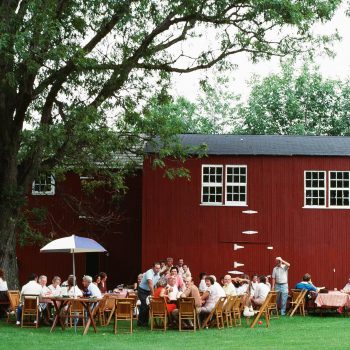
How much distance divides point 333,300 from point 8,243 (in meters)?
9.32

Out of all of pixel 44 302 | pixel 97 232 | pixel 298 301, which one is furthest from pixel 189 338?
pixel 97 232

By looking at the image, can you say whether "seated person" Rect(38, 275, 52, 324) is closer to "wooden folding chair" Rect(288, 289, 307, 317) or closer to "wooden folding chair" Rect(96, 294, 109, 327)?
"wooden folding chair" Rect(96, 294, 109, 327)

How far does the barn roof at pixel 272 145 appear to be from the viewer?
103ft

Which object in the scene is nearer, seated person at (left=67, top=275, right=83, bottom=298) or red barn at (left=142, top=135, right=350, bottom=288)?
seated person at (left=67, top=275, right=83, bottom=298)

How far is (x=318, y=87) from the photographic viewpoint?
5850 centimetres

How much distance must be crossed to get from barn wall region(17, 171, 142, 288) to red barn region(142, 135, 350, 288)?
3.05 m

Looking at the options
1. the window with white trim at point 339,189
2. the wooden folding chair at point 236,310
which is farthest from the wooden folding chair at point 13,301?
the window with white trim at point 339,189

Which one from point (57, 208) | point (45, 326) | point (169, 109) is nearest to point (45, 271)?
point (57, 208)

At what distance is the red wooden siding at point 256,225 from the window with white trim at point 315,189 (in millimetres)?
204

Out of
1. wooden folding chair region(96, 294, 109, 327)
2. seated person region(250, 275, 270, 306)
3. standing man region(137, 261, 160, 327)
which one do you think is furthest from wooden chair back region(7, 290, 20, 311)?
seated person region(250, 275, 270, 306)

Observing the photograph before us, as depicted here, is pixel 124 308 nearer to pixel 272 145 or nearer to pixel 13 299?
pixel 13 299

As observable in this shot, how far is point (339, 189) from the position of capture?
3150cm

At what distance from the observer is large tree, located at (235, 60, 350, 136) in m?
58.0

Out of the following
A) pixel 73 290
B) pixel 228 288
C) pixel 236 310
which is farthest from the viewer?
pixel 228 288
